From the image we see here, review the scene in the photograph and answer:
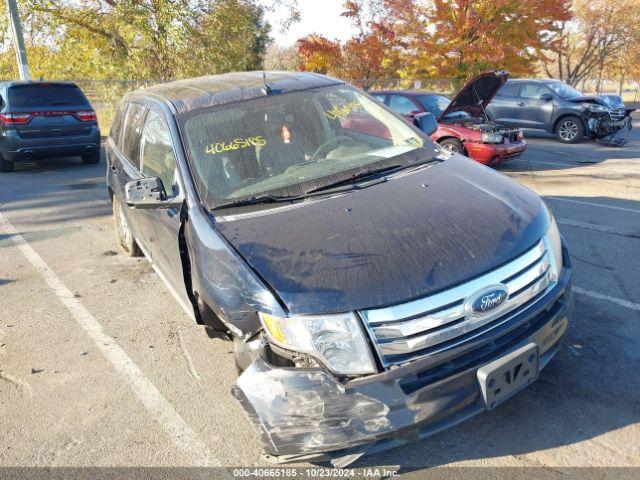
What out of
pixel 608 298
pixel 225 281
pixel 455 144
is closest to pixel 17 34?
pixel 455 144

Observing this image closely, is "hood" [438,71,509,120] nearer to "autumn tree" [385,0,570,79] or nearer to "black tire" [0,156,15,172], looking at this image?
"black tire" [0,156,15,172]

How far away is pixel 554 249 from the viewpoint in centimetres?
273

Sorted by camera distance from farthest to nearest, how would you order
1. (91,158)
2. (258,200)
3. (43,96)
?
(91,158), (43,96), (258,200)

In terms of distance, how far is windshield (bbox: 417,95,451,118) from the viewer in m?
10.1

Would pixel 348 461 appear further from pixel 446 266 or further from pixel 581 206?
pixel 581 206

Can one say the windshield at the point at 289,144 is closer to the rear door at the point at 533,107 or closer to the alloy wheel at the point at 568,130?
the alloy wheel at the point at 568,130

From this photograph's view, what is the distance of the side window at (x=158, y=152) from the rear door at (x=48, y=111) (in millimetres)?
7167

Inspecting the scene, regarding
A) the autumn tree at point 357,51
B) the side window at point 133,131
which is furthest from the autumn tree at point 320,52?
the side window at point 133,131

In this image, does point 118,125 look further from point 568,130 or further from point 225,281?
point 568,130

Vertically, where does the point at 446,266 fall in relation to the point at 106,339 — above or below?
above

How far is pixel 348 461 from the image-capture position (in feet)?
7.26

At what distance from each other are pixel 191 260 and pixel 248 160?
0.75 m

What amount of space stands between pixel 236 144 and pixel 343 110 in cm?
97

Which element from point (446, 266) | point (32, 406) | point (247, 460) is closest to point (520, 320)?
point (446, 266)
